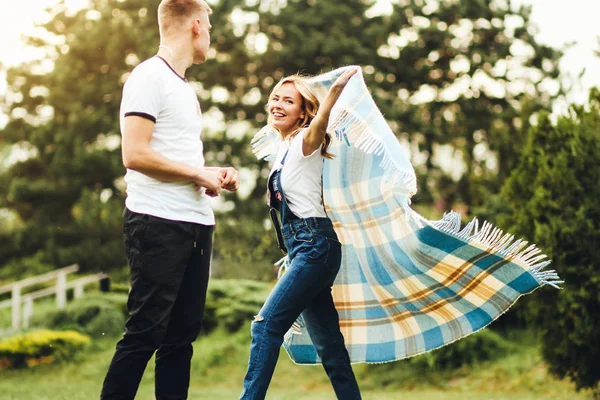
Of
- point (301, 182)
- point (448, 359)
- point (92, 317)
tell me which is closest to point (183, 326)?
point (301, 182)

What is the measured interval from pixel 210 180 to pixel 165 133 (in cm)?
27

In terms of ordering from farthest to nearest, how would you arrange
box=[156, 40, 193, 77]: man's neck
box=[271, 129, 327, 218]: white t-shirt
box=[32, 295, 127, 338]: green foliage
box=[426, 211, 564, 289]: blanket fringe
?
box=[32, 295, 127, 338]: green foliage < box=[426, 211, 564, 289]: blanket fringe < box=[271, 129, 327, 218]: white t-shirt < box=[156, 40, 193, 77]: man's neck

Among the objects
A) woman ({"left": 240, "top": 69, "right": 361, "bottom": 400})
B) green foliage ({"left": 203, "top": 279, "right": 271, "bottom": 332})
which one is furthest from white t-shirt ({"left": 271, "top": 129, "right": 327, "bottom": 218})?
green foliage ({"left": 203, "top": 279, "right": 271, "bottom": 332})

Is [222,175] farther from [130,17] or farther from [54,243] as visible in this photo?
[130,17]

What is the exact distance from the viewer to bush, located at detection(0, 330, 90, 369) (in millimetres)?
8914

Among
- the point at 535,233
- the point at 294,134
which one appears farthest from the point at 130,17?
the point at 294,134

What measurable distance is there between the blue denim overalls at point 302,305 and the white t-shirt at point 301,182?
32mm

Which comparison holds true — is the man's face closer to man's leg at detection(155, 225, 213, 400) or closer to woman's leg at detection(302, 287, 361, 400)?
man's leg at detection(155, 225, 213, 400)

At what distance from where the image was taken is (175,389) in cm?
320

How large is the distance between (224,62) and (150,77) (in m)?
14.1

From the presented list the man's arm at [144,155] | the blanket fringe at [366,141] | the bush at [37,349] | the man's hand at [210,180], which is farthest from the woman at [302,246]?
the bush at [37,349]

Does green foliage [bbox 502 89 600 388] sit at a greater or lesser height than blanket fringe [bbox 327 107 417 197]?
lesser

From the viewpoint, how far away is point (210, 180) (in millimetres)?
3092

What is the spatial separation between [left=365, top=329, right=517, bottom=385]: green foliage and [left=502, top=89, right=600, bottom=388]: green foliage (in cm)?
215
